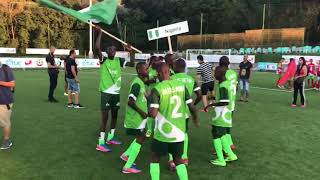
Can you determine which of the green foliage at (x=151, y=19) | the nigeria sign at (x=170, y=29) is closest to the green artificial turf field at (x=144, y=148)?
the nigeria sign at (x=170, y=29)

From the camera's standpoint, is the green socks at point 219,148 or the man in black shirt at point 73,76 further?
the man in black shirt at point 73,76

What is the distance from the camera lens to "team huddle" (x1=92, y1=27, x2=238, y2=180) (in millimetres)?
5648

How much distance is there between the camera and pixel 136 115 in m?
7.46

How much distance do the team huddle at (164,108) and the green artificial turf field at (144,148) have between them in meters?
0.37

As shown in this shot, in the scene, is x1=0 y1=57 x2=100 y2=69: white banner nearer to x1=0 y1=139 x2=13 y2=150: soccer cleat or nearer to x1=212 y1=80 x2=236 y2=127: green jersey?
x1=0 y1=139 x2=13 y2=150: soccer cleat

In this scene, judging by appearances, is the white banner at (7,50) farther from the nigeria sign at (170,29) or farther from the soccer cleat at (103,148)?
the soccer cleat at (103,148)

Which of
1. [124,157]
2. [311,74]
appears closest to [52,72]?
[124,157]

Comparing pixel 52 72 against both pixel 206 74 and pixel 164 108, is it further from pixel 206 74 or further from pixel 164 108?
pixel 164 108

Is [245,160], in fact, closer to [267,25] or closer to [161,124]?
[161,124]

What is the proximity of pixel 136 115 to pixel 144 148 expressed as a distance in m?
1.52

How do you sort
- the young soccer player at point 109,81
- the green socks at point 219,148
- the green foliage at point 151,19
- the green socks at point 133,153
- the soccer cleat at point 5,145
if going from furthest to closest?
the green foliage at point 151,19 < the soccer cleat at point 5,145 < the young soccer player at point 109,81 < the green socks at point 219,148 < the green socks at point 133,153

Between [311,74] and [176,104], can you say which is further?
[311,74]

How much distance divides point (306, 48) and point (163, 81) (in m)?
42.4

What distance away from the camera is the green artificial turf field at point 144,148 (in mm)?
7098
